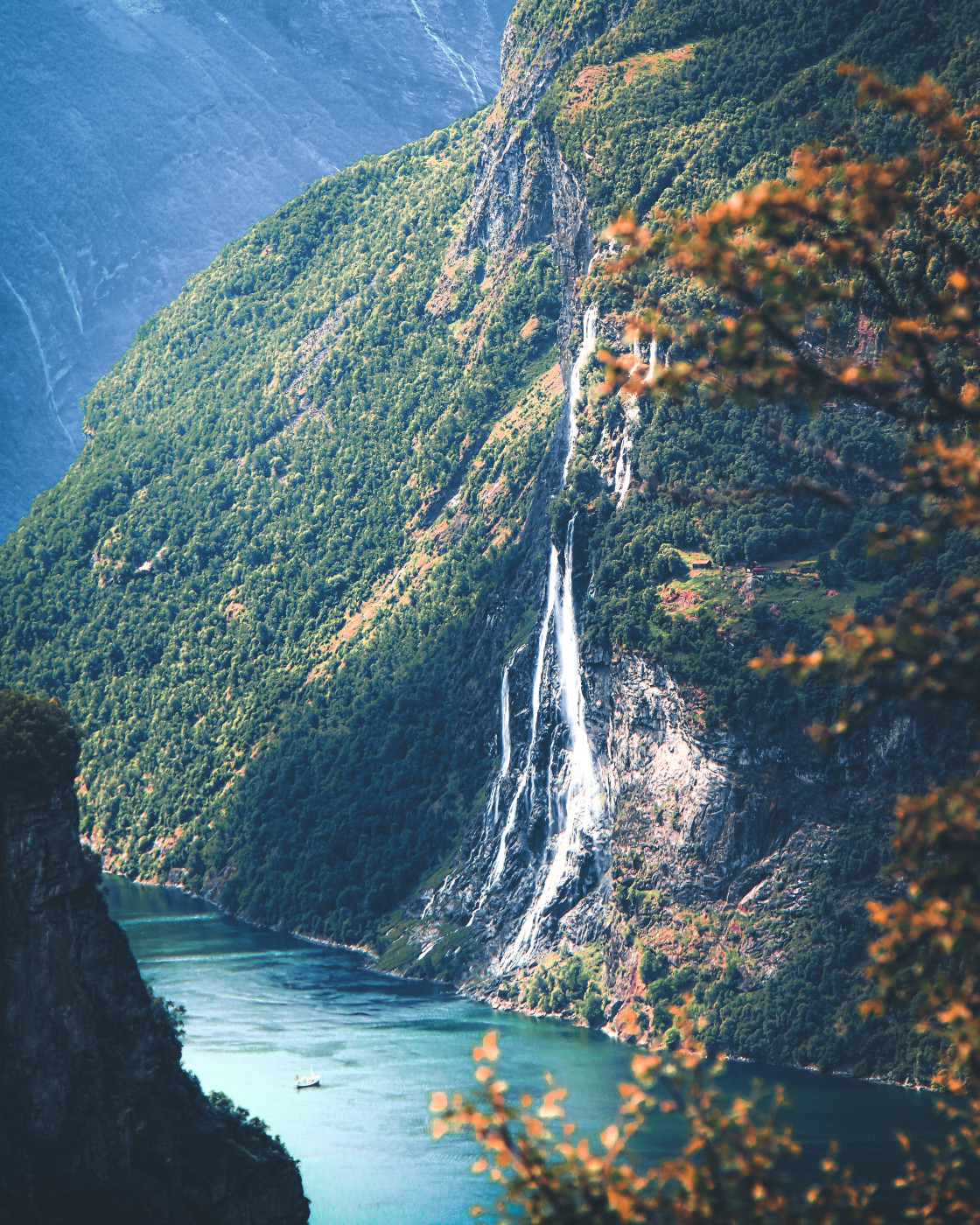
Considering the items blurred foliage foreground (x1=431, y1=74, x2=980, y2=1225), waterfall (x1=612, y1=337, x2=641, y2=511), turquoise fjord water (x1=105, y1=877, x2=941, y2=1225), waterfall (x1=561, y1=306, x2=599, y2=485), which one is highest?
waterfall (x1=561, y1=306, x2=599, y2=485)

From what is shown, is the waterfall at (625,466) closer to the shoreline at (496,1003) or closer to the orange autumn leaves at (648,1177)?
the shoreline at (496,1003)

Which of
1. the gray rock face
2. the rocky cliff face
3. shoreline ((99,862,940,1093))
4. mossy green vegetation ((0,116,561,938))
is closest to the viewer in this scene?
the gray rock face

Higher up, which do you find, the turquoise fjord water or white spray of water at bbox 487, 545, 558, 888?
white spray of water at bbox 487, 545, 558, 888

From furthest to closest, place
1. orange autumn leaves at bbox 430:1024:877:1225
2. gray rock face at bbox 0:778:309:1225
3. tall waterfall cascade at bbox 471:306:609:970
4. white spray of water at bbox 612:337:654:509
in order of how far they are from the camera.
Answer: white spray of water at bbox 612:337:654:509
tall waterfall cascade at bbox 471:306:609:970
gray rock face at bbox 0:778:309:1225
orange autumn leaves at bbox 430:1024:877:1225

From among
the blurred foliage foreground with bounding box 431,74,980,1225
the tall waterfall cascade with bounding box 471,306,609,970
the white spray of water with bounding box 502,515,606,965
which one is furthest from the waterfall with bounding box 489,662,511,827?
the blurred foliage foreground with bounding box 431,74,980,1225

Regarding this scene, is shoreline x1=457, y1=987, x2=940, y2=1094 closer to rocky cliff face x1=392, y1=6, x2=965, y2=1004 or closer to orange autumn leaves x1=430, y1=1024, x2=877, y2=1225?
rocky cliff face x1=392, y1=6, x2=965, y2=1004

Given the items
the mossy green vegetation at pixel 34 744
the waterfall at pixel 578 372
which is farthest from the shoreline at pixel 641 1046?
the mossy green vegetation at pixel 34 744

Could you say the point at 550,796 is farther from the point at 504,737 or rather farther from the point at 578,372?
the point at 578,372
